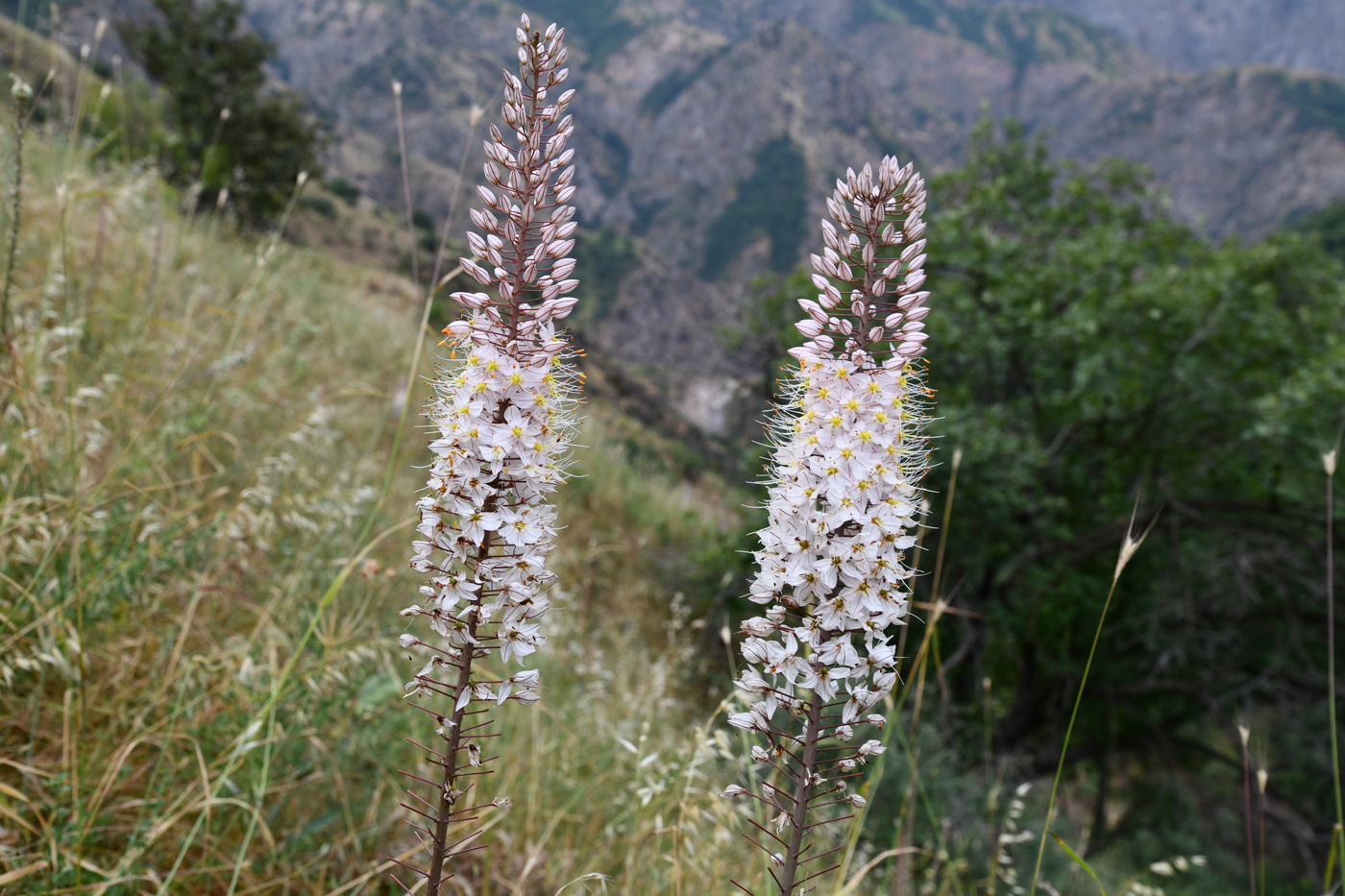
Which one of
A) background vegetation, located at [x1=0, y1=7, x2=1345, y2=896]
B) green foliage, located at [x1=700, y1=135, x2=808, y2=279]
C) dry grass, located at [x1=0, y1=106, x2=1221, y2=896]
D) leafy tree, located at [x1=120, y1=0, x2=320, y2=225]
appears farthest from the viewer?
green foliage, located at [x1=700, y1=135, x2=808, y2=279]

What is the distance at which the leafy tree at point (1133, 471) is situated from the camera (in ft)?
27.6

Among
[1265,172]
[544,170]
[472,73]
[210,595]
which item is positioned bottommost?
[210,595]

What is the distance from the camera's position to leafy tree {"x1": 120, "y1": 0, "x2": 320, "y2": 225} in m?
20.8

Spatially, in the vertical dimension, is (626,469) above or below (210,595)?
below

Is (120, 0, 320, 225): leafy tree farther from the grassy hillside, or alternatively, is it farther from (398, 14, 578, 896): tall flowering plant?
(398, 14, 578, 896): tall flowering plant

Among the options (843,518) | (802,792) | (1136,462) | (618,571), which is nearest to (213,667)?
(802,792)

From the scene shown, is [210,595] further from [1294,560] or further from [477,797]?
[1294,560]

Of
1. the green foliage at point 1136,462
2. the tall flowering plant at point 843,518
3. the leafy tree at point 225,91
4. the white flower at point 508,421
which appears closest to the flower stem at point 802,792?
the tall flowering plant at point 843,518

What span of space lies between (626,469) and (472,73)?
665 feet

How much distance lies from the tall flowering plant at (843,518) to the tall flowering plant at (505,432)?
54 cm

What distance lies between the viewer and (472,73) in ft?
597

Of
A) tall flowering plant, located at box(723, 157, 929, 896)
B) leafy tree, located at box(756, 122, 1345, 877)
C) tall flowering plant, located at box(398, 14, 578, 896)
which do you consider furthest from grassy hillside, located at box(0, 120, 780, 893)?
leafy tree, located at box(756, 122, 1345, 877)

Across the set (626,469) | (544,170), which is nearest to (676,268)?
(626,469)

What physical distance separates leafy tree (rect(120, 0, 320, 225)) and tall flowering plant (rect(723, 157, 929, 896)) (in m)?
22.5
